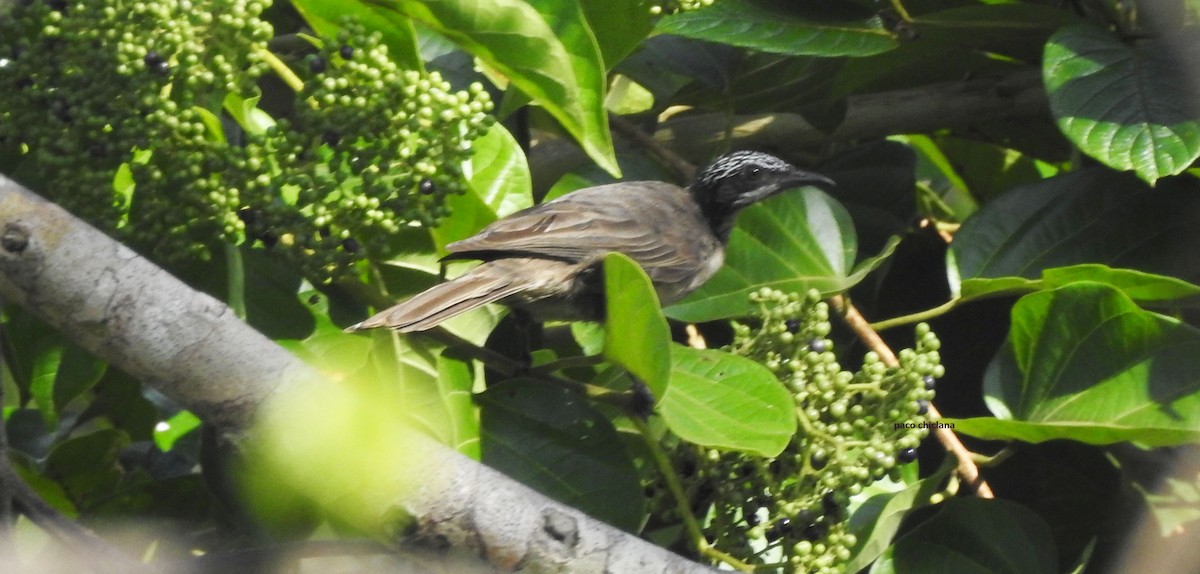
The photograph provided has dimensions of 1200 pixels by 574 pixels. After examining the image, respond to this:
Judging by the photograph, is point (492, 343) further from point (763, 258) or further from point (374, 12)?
point (374, 12)

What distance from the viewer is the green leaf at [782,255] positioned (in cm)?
272

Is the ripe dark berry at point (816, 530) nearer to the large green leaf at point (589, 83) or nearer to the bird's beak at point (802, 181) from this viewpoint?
the large green leaf at point (589, 83)

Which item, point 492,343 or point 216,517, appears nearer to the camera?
point 216,517

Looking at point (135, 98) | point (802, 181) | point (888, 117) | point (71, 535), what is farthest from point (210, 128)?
point (888, 117)

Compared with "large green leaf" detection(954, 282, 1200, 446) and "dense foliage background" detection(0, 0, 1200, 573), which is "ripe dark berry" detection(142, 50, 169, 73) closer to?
"dense foliage background" detection(0, 0, 1200, 573)

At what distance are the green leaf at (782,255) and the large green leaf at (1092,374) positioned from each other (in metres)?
0.38

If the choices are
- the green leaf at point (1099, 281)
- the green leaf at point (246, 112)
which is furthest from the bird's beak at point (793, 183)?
the green leaf at point (246, 112)

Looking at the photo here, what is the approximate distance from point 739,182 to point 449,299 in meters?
1.35

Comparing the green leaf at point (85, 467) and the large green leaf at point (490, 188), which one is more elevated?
the large green leaf at point (490, 188)

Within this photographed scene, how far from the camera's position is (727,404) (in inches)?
87.6

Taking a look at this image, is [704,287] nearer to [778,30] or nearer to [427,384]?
[778,30]

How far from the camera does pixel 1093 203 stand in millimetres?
2834

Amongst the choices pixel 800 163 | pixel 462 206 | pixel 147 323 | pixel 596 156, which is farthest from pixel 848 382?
pixel 800 163

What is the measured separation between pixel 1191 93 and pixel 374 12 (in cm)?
176
